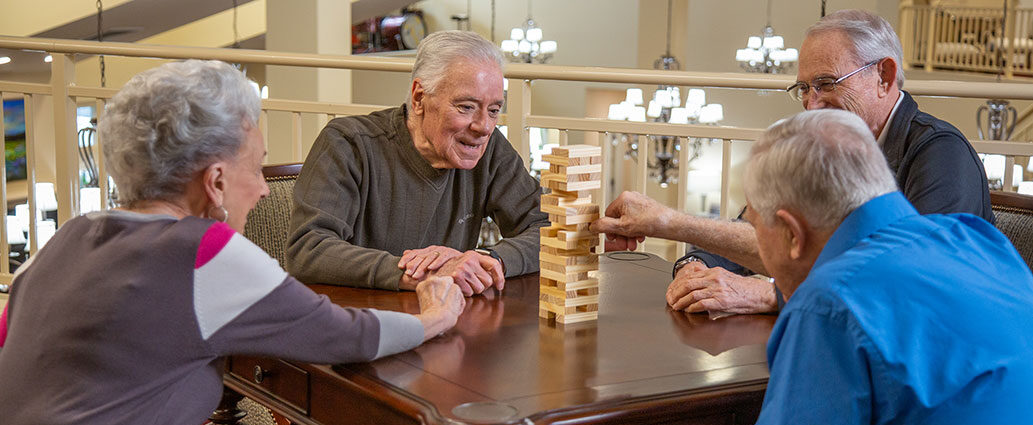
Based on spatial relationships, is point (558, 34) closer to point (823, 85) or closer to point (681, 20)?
point (681, 20)

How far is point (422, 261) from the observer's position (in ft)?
6.68

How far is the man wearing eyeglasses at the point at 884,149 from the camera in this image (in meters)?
1.87

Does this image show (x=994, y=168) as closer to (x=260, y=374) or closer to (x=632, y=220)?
(x=632, y=220)

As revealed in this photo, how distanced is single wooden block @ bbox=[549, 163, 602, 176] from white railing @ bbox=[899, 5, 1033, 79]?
1127cm

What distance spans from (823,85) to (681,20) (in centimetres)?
833

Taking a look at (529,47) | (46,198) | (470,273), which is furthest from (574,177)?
(529,47)

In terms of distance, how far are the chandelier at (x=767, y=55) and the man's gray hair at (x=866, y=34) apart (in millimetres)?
7658

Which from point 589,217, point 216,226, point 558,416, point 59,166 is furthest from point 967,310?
point 59,166

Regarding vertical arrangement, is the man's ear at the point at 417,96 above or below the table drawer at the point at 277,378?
above

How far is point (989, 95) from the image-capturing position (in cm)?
283

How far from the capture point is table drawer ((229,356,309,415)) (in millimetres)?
1638

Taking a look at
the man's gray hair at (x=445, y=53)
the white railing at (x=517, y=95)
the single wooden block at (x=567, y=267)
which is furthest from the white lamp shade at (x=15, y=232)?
the single wooden block at (x=567, y=267)

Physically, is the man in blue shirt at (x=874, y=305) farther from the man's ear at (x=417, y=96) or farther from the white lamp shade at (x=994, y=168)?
the white lamp shade at (x=994, y=168)

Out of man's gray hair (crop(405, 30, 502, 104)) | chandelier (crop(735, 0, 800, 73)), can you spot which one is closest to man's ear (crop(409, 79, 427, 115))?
man's gray hair (crop(405, 30, 502, 104))
